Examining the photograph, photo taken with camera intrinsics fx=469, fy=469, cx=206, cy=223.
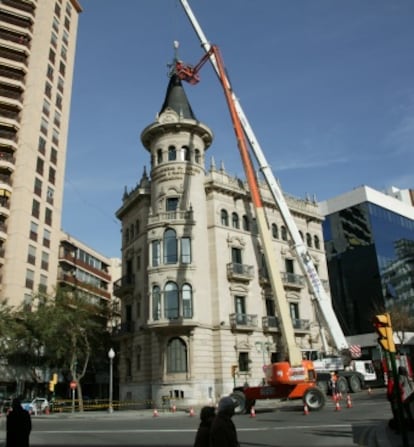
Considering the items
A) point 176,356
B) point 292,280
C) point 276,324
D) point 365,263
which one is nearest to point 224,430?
point 176,356

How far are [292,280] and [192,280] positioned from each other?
35.5ft

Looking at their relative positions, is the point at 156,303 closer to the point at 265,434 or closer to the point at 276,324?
the point at 276,324

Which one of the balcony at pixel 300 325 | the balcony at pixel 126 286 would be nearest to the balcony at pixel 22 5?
the balcony at pixel 126 286

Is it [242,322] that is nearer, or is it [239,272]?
[242,322]

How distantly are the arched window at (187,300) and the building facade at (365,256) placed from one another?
105 ft

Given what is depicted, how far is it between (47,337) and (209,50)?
2642 centimetres

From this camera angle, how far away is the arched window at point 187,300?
35.2 meters

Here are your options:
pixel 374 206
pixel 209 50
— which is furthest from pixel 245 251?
pixel 374 206

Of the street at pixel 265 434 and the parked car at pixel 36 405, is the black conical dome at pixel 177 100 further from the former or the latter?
the street at pixel 265 434

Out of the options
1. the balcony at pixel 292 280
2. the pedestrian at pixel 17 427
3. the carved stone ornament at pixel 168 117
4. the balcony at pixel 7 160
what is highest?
the balcony at pixel 7 160

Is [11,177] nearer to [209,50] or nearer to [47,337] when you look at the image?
[47,337]

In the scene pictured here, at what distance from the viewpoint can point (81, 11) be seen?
72.9 metres

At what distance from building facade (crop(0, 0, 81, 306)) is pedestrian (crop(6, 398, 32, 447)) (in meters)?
41.5

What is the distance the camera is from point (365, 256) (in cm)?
6356
